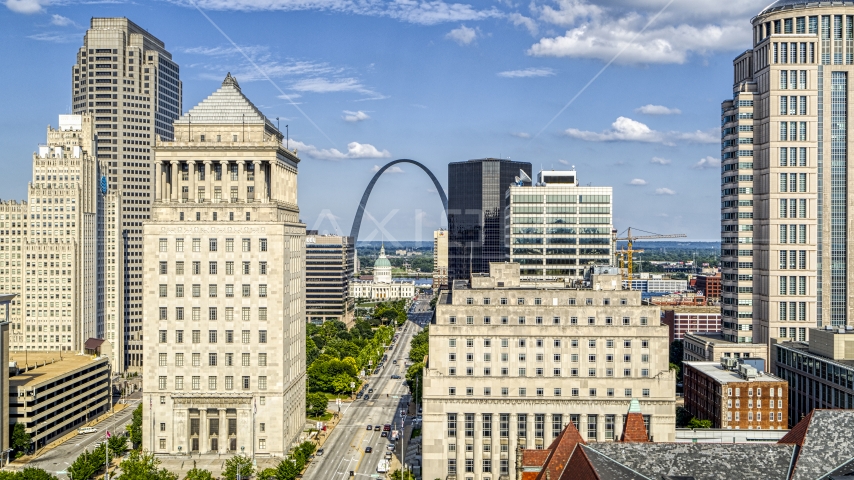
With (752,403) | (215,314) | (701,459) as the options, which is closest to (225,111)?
(215,314)

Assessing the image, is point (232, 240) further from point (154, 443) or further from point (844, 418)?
point (844, 418)

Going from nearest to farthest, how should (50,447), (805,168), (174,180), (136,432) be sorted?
(174,180), (136,432), (50,447), (805,168)

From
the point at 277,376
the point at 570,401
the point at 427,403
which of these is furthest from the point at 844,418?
the point at 277,376

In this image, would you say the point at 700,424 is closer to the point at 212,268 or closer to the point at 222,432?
the point at 222,432

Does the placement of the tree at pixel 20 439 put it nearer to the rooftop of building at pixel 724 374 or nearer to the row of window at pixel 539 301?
the row of window at pixel 539 301

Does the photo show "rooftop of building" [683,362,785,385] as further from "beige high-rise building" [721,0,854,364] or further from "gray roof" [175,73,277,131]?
"gray roof" [175,73,277,131]

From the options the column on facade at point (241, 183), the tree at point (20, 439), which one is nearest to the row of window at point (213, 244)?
the column on facade at point (241, 183)

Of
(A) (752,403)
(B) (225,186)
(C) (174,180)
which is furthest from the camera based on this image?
(A) (752,403)
